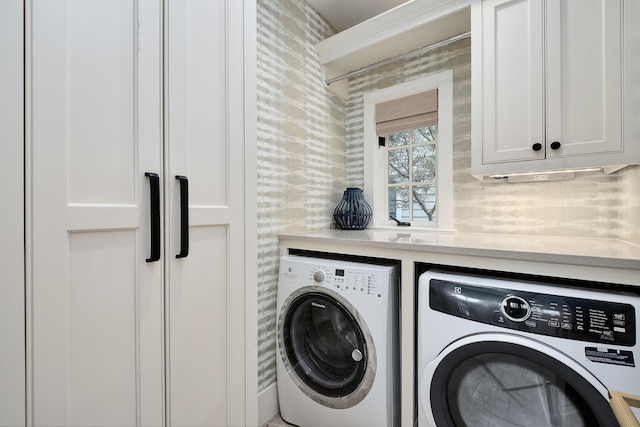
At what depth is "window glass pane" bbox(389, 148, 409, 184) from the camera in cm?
235

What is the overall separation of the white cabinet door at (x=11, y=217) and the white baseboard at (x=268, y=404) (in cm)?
117

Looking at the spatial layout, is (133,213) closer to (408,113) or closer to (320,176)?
(320,176)

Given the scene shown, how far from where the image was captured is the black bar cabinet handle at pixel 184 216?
1.02 m

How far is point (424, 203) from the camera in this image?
224cm

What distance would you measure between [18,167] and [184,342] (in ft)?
2.38

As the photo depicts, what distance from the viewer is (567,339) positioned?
37.9 inches

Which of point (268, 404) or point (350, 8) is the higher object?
point (350, 8)

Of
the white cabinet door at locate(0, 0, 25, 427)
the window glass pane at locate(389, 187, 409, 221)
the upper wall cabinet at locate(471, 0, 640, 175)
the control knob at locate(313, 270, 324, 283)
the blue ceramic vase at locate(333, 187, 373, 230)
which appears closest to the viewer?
the white cabinet door at locate(0, 0, 25, 427)

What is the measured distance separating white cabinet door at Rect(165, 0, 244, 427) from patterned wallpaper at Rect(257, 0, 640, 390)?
1.54 feet

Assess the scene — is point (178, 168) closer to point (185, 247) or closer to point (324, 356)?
point (185, 247)

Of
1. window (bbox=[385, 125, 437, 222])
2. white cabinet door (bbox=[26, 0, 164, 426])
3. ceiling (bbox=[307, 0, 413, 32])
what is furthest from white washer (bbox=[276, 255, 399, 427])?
ceiling (bbox=[307, 0, 413, 32])

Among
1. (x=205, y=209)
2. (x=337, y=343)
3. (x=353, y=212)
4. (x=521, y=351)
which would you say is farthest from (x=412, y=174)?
(x=205, y=209)

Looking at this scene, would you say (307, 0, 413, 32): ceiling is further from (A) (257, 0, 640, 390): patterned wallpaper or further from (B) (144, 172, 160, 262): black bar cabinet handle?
(B) (144, 172, 160, 262): black bar cabinet handle

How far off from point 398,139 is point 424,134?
0.72 feet
